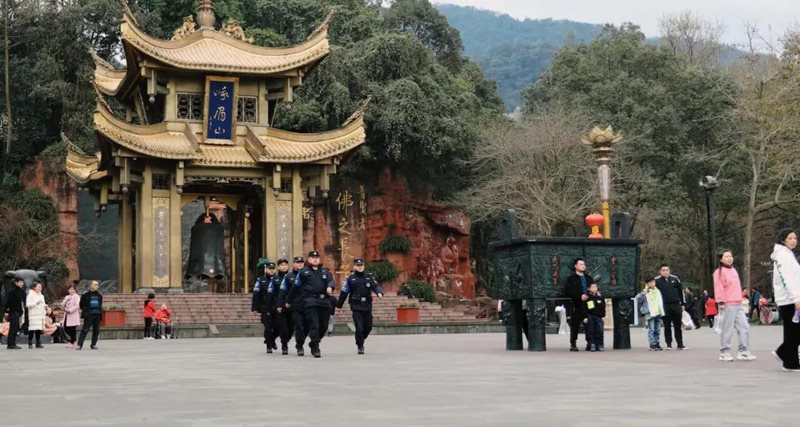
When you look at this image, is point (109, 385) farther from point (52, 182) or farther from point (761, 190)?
point (761, 190)

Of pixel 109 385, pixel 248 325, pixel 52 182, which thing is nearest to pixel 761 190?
pixel 248 325

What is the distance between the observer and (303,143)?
37.8 meters

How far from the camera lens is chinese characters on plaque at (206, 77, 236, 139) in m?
37.1

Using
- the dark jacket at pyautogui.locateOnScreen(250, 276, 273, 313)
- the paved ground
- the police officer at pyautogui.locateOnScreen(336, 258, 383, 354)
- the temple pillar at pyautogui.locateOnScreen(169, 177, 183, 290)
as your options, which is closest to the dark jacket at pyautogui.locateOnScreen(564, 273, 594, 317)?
the paved ground

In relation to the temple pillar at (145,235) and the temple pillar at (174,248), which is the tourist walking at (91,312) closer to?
the temple pillar at (145,235)

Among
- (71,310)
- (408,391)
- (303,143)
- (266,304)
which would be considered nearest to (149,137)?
(303,143)

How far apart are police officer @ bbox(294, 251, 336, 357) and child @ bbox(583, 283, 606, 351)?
13.7 feet

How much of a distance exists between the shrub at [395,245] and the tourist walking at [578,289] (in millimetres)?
29036

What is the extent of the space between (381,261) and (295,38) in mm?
12317

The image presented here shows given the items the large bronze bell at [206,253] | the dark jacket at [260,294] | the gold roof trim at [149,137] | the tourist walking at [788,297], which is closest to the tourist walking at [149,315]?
the large bronze bell at [206,253]

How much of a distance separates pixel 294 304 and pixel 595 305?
4907 mm

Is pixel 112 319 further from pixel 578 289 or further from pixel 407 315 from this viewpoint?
pixel 578 289

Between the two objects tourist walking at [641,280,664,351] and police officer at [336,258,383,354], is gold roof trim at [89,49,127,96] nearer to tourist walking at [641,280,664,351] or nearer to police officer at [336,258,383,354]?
police officer at [336,258,383,354]

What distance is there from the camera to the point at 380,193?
48688 millimetres
